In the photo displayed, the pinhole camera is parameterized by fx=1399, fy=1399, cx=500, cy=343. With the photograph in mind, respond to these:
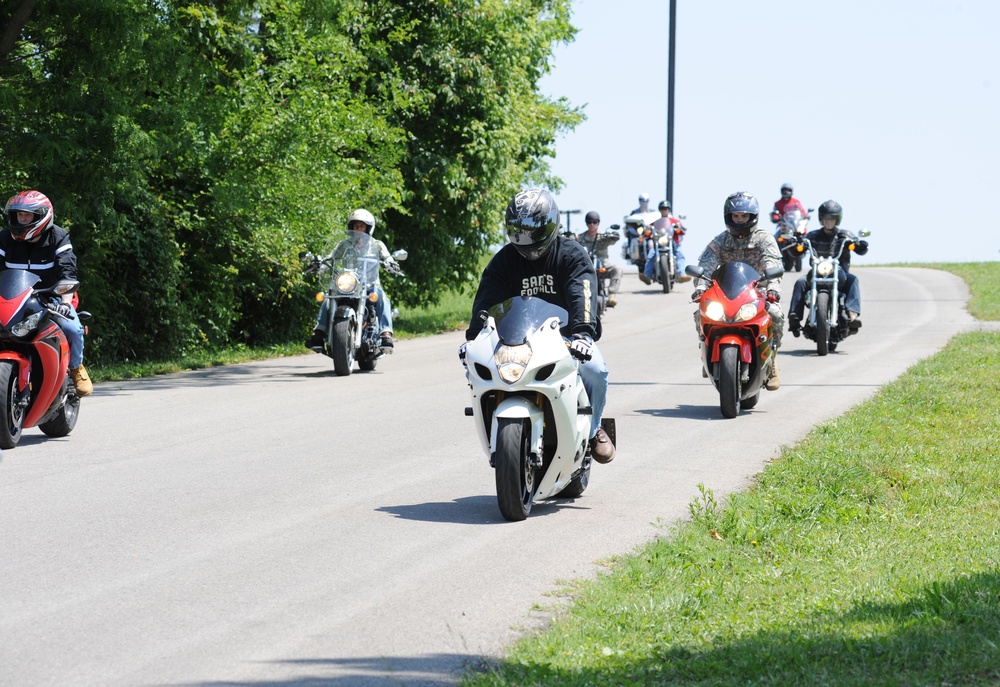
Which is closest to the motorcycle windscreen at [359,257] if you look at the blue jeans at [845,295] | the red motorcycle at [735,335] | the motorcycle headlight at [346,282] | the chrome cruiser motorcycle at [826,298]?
the motorcycle headlight at [346,282]

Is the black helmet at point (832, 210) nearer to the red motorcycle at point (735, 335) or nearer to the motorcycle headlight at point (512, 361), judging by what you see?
the red motorcycle at point (735, 335)

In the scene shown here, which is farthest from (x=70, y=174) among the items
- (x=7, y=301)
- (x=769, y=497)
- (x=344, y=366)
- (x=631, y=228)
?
(x=631, y=228)

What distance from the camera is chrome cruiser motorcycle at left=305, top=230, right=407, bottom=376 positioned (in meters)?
17.2

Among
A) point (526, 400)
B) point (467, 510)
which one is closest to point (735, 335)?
point (467, 510)

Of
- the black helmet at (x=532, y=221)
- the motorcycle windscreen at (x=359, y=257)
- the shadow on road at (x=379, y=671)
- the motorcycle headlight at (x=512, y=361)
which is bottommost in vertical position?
the shadow on road at (x=379, y=671)

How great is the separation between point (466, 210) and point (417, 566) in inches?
806

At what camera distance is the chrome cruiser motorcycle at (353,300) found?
56.4 ft

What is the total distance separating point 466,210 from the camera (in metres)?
27.1

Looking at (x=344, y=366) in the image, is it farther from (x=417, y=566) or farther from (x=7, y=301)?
(x=417, y=566)

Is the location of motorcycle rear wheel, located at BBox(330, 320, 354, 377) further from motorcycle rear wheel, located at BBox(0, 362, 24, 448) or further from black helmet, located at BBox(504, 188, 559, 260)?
black helmet, located at BBox(504, 188, 559, 260)

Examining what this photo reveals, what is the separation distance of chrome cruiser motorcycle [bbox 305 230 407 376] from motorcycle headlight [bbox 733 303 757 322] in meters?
5.49

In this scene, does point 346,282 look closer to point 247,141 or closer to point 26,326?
point 247,141

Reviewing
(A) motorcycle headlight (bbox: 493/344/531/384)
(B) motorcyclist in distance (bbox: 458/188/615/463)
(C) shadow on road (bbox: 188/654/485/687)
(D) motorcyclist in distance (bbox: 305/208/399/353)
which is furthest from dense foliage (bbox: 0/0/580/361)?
(C) shadow on road (bbox: 188/654/485/687)

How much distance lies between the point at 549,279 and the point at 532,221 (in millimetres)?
437
